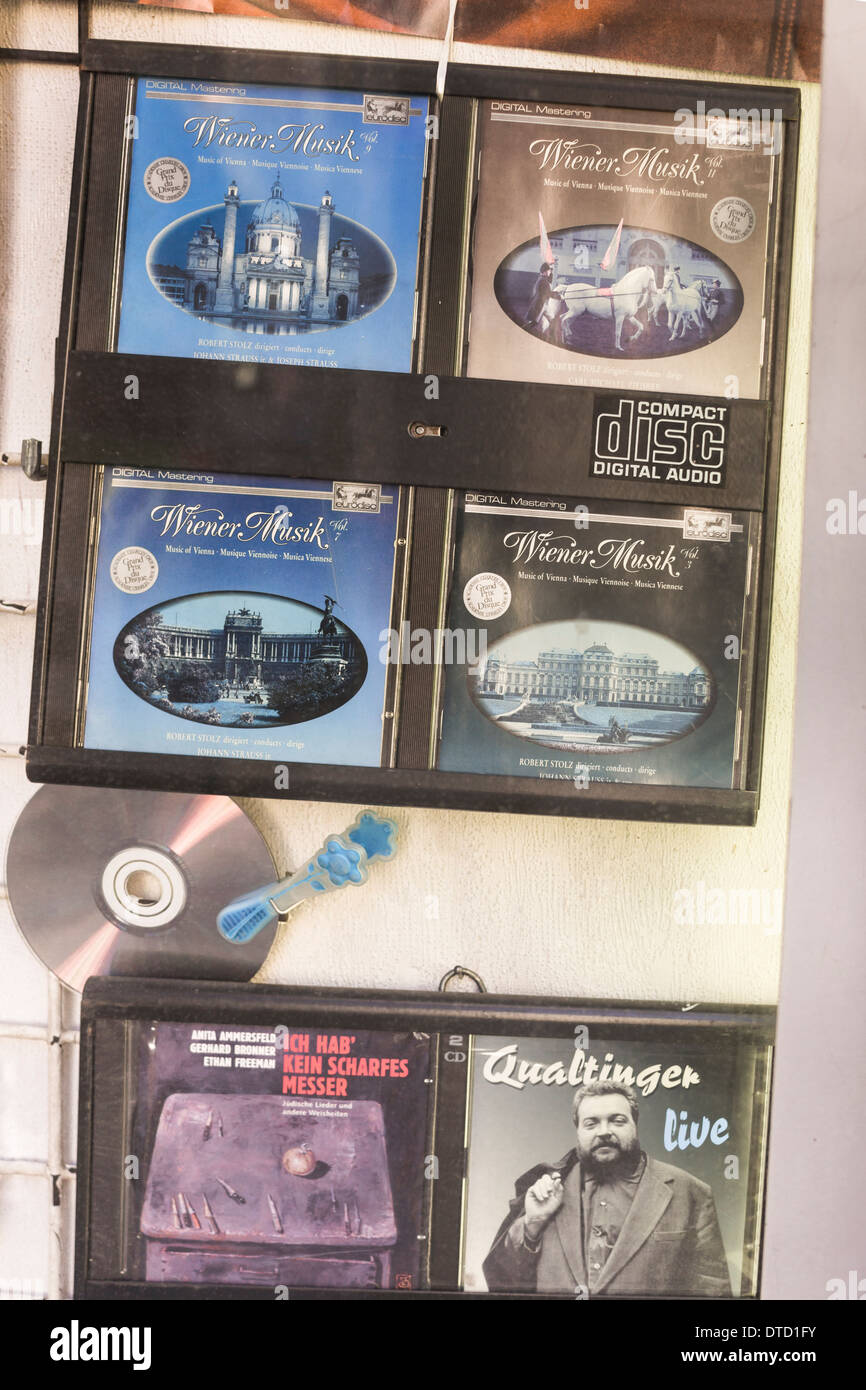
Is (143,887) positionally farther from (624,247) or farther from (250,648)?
(624,247)

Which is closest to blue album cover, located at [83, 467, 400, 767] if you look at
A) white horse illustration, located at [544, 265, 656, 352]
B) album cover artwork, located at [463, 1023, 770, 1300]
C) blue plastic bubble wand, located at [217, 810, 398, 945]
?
blue plastic bubble wand, located at [217, 810, 398, 945]

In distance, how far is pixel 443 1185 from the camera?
47.8 inches

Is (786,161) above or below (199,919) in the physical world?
above

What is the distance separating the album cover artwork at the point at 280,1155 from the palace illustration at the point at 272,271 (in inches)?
36.7

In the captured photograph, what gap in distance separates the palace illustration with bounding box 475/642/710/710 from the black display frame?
100 millimetres

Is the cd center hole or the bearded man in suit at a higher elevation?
the cd center hole

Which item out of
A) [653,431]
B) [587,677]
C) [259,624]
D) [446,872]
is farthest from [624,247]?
[446,872]

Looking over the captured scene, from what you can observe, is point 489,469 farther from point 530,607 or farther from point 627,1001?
point 627,1001

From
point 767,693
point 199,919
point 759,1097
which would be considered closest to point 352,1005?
point 199,919

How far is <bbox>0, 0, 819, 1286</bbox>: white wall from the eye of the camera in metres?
1.19

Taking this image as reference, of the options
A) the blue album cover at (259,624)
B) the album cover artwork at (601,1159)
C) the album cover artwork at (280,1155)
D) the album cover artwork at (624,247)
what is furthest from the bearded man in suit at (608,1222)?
the album cover artwork at (624,247)

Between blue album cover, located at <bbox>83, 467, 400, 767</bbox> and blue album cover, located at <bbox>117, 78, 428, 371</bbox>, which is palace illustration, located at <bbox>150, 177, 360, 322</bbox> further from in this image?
blue album cover, located at <bbox>83, 467, 400, 767</bbox>

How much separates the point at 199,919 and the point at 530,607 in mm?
602

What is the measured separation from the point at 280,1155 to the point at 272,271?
45.3 inches
